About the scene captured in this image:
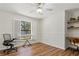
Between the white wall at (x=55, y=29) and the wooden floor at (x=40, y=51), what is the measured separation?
91 mm

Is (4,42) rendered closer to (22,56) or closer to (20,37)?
(20,37)

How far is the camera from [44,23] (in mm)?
1265

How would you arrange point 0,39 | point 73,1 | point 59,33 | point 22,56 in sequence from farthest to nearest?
1. point 59,33
2. point 0,39
3. point 22,56
4. point 73,1

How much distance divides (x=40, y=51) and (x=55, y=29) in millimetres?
407

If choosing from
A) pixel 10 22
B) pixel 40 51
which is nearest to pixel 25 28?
pixel 10 22

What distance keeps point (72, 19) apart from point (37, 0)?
600mm

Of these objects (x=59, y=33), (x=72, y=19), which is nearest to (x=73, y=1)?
(x=72, y=19)

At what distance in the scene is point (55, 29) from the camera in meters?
1.19

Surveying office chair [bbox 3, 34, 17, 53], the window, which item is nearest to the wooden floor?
office chair [bbox 3, 34, 17, 53]

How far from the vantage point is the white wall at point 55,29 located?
1.17 metres

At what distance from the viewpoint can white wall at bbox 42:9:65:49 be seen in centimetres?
117

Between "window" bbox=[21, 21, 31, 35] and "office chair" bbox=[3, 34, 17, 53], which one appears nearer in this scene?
"office chair" bbox=[3, 34, 17, 53]

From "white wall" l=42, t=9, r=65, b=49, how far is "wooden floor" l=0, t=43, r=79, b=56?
91 mm

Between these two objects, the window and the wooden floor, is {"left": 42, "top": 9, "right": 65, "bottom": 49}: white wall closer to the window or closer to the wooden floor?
→ the wooden floor
